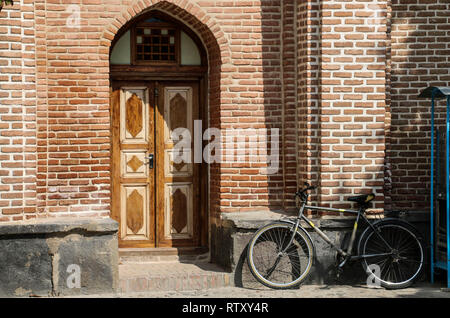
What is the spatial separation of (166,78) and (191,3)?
1.09 meters

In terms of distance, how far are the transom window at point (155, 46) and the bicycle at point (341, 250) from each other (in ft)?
8.22

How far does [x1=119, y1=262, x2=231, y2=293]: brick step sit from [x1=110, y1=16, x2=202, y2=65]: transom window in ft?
8.92

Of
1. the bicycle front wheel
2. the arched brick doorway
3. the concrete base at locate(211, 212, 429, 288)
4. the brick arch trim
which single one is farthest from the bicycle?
the brick arch trim

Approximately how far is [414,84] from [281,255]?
2947 millimetres

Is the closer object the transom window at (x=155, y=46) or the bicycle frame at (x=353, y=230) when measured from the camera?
the bicycle frame at (x=353, y=230)

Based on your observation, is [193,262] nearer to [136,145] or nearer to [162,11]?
[136,145]

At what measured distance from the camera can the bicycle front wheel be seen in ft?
26.9

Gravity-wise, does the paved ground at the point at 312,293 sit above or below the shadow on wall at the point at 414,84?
below

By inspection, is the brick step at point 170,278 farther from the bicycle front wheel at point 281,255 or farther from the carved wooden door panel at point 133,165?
the carved wooden door panel at point 133,165

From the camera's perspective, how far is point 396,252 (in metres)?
8.30

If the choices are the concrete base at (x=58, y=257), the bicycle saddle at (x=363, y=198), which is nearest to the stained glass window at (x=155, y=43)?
the concrete base at (x=58, y=257)

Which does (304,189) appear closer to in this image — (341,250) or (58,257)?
(341,250)

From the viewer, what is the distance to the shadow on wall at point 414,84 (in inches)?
356

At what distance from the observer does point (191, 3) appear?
8.68 meters
